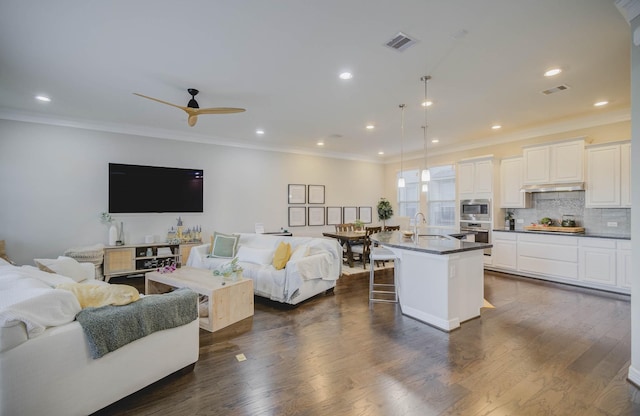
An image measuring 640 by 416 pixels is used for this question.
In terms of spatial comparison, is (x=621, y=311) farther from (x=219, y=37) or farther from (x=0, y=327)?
(x=0, y=327)

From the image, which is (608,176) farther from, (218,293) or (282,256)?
(218,293)

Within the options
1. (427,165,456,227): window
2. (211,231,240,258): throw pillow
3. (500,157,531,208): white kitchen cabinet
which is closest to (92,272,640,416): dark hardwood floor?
(211,231,240,258): throw pillow

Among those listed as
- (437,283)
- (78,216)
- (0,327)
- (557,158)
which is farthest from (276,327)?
(557,158)

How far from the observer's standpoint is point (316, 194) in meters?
7.50

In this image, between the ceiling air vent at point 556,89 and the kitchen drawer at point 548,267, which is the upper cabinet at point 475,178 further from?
the ceiling air vent at point 556,89

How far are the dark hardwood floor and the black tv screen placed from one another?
10.7 ft

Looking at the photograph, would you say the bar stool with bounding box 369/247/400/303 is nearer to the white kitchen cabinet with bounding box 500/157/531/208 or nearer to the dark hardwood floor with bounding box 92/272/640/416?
the dark hardwood floor with bounding box 92/272/640/416

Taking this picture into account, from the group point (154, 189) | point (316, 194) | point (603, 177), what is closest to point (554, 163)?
point (603, 177)

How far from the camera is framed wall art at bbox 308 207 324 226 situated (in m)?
7.43

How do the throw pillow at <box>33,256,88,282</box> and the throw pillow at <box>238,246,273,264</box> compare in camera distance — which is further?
the throw pillow at <box>238,246,273,264</box>

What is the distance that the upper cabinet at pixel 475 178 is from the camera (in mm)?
5941

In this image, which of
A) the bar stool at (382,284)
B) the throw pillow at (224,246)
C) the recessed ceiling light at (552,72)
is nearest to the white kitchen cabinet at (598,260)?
the recessed ceiling light at (552,72)

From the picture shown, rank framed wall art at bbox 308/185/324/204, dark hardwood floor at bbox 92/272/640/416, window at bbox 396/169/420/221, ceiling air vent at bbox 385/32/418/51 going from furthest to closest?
1. window at bbox 396/169/420/221
2. framed wall art at bbox 308/185/324/204
3. ceiling air vent at bbox 385/32/418/51
4. dark hardwood floor at bbox 92/272/640/416

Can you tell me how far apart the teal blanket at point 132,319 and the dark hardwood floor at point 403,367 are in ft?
1.57
